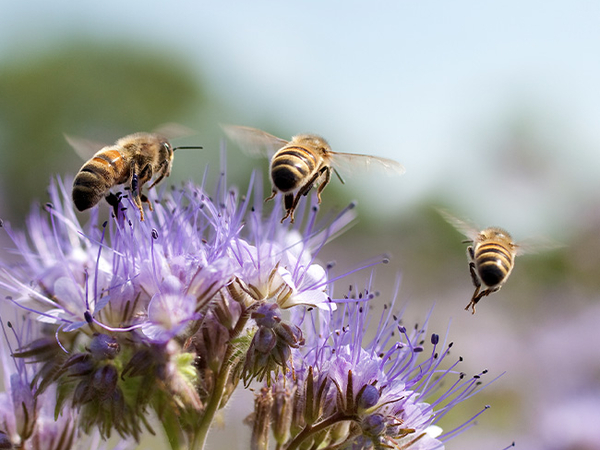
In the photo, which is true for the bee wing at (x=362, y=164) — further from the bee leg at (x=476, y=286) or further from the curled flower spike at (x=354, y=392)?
the curled flower spike at (x=354, y=392)

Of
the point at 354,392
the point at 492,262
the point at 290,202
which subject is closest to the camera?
the point at 354,392

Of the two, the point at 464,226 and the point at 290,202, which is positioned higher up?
the point at 464,226

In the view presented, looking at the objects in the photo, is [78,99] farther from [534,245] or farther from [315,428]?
[315,428]

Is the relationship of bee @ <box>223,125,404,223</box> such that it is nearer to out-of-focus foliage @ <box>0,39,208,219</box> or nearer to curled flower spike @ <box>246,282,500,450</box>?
curled flower spike @ <box>246,282,500,450</box>

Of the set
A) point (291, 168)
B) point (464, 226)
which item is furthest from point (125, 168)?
point (464, 226)

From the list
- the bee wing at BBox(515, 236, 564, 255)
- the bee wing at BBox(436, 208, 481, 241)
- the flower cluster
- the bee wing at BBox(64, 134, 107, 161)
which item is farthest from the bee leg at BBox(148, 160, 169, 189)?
the bee wing at BBox(515, 236, 564, 255)

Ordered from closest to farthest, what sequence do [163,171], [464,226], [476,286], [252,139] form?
[163,171], [476,286], [252,139], [464,226]
